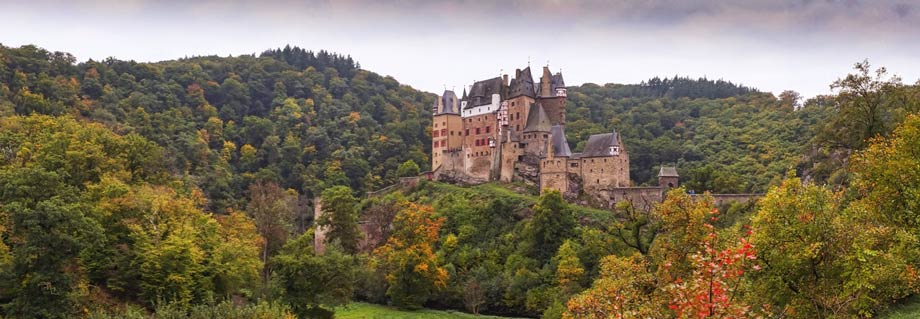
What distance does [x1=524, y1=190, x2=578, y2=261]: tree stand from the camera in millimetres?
61906

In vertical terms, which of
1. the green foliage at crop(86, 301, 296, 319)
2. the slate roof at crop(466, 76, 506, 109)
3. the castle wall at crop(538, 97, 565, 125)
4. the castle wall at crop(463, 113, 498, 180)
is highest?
the slate roof at crop(466, 76, 506, 109)

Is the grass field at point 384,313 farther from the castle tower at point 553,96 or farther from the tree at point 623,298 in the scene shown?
the castle tower at point 553,96

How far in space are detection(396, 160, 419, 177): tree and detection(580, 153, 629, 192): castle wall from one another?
92.1 ft

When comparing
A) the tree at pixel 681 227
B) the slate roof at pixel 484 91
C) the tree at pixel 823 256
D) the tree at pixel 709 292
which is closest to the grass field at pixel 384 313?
the tree at pixel 681 227

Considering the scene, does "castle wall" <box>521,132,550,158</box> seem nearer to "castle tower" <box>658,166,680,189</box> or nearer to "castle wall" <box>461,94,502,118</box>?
"castle wall" <box>461,94,502,118</box>

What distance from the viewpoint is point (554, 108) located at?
3204 inches

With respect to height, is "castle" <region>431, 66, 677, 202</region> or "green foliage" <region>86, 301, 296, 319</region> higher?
"castle" <region>431, 66, 677, 202</region>

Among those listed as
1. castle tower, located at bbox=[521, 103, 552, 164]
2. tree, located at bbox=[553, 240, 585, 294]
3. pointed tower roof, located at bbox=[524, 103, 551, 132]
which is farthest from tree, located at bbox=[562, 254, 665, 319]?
pointed tower roof, located at bbox=[524, 103, 551, 132]

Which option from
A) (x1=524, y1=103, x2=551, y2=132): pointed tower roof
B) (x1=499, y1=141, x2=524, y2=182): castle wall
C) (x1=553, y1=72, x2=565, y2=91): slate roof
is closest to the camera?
(x1=524, y1=103, x2=551, y2=132): pointed tower roof

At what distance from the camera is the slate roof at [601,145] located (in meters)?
71.4

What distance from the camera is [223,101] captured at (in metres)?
124

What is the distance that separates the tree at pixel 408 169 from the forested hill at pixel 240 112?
155 inches

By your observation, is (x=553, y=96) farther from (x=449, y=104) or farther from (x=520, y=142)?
(x=449, y=104)

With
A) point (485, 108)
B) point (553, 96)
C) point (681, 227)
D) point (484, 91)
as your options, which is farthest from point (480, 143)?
point (681, 227)
